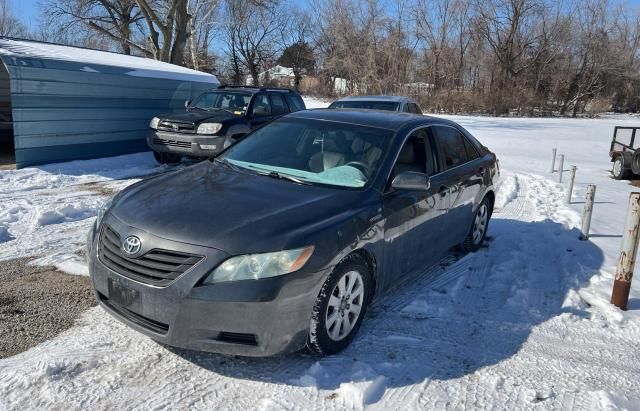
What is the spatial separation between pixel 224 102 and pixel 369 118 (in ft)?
24.2

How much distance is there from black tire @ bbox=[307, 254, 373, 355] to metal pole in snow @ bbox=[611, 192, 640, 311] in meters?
2.39

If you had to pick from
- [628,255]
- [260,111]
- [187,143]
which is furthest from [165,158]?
[628,255]

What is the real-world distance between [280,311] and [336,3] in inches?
1778

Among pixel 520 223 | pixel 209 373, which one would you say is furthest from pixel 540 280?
pixel 209 373

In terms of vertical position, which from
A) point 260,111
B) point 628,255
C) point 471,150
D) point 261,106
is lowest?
point 628,255

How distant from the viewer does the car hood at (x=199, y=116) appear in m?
10.4

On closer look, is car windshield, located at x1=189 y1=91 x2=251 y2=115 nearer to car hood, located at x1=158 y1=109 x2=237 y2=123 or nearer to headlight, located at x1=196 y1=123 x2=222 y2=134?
car hood, located at x1=158 y1=109 x2=237 y2=123

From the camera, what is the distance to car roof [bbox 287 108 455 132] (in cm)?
456

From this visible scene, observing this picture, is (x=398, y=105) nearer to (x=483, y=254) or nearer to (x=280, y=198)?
(x=483, y=254)

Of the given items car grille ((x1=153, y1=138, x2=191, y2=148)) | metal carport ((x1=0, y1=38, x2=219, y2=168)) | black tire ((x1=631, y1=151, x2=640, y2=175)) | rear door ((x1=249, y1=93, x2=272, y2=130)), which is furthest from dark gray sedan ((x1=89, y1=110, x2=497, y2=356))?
black tire ((x1=631, y1=151, x2=640, y2=175))

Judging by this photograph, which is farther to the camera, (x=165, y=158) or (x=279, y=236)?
(x=165, y=158)

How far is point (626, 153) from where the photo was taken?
12.2 meters

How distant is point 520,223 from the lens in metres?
7.22

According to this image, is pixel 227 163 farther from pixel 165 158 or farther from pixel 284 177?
pixel 165 158
